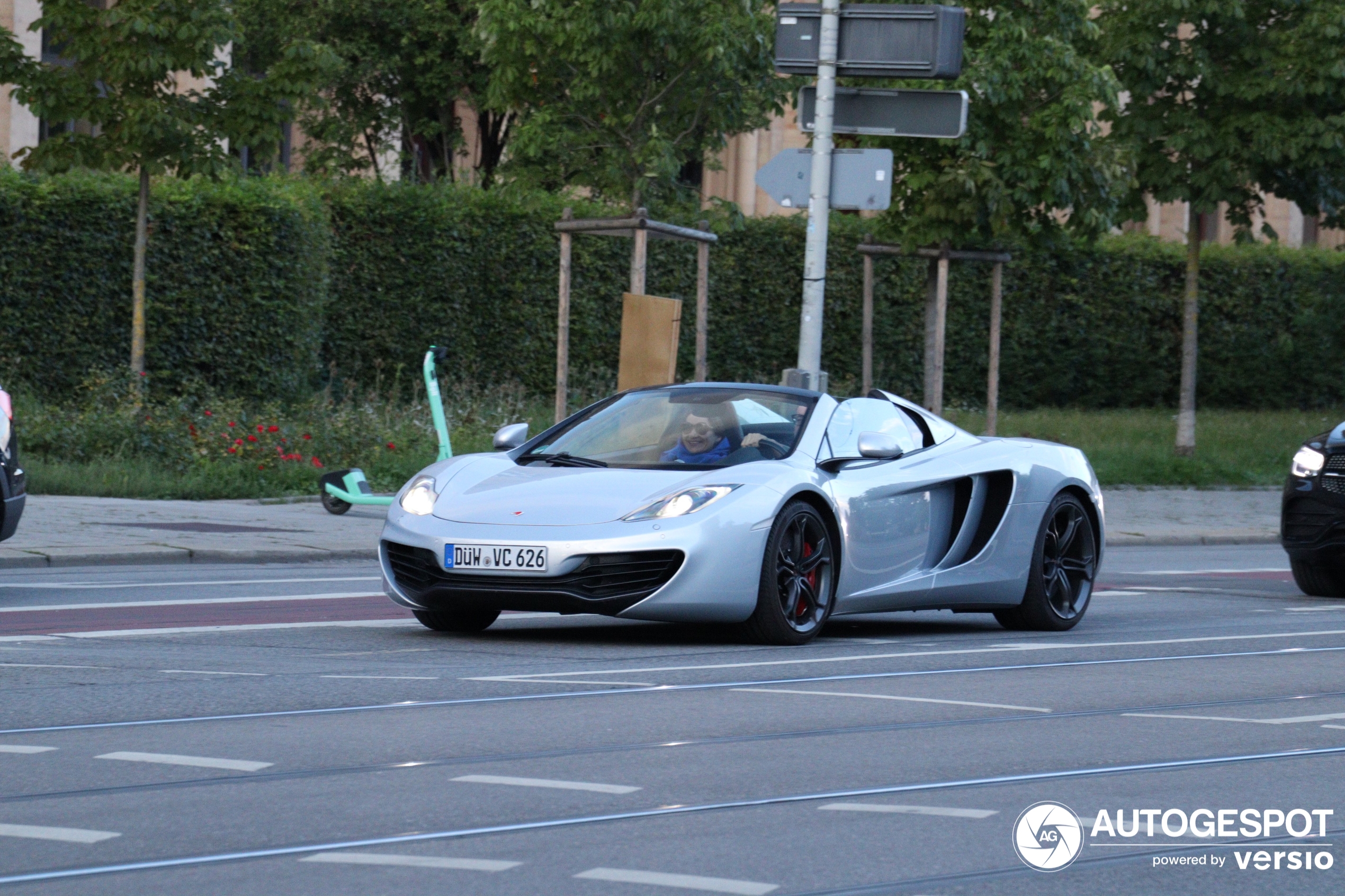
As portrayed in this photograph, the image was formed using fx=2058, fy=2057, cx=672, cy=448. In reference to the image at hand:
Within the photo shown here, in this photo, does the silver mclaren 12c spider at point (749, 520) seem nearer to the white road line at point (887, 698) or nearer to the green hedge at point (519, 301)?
the white road line at point (887, 698)

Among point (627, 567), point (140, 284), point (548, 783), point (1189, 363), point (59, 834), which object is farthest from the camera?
point (1189, 363)

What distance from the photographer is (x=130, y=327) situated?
72.4ft

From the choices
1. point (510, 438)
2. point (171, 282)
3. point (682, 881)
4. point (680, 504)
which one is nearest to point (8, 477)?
point (510, 438)

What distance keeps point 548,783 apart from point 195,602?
17.6ft

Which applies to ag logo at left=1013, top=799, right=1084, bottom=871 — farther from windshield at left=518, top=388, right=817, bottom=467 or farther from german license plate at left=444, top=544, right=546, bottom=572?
windshield at left=518, top=388, right=817, bottom=467

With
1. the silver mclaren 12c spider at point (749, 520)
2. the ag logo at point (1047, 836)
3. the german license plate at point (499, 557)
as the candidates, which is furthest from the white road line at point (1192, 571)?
the ag logo at point (1047, 836)

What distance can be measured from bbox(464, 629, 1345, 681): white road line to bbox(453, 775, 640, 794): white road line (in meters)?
2.05

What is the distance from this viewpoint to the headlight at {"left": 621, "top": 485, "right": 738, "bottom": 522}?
29.0 ft

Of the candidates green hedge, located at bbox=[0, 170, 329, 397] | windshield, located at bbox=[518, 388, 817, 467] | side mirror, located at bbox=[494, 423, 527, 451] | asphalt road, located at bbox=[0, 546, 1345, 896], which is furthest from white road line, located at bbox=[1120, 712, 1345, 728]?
green hedge, located at bbox=[0, 170, 329, 397]

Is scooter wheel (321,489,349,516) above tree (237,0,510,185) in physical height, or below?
below

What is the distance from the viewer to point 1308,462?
43.8 feet

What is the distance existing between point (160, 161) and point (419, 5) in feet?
46.0

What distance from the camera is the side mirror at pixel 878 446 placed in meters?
9.52

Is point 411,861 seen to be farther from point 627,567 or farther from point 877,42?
point 877,42
